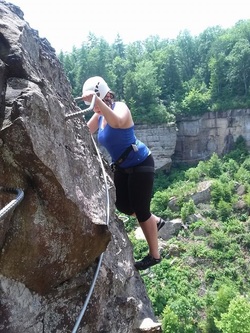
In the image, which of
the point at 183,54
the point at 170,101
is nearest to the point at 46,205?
the point at 170,101

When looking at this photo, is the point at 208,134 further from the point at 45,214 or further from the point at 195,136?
the point at 45,214

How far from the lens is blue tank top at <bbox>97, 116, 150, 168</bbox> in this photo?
13.6 ft

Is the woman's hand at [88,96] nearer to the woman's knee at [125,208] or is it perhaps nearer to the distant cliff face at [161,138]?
the woman's knee at [125,208]

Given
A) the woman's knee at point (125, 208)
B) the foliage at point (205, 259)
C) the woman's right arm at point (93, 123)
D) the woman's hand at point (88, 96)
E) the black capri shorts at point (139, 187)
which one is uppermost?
the woman's hand at point (88, 96)

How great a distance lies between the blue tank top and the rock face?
0.35 metres

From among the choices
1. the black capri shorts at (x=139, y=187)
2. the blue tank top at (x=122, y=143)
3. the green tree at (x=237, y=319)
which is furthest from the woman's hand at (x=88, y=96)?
the green tree at (x=237, y=319)

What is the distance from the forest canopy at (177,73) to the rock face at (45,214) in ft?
129

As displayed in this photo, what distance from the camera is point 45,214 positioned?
303cm

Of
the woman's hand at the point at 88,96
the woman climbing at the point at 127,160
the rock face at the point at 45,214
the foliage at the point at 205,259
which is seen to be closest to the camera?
the rock face at the point at 45,214

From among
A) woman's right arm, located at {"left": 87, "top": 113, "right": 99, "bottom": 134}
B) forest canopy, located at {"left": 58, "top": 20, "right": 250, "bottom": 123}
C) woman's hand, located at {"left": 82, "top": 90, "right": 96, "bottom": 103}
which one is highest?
woman's hand, located at {"left": 82, "top": 90, "right": 96, "bottom": 103}

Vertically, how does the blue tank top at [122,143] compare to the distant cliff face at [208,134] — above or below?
above

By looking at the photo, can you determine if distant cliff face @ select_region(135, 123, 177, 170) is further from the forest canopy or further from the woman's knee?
the woman's knee

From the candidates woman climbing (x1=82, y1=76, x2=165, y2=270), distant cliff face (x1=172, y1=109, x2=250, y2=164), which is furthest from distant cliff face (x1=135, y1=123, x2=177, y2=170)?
woman climbing (x1=82, y1=76, x2=165, y2=270)

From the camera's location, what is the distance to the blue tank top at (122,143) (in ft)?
13.6
